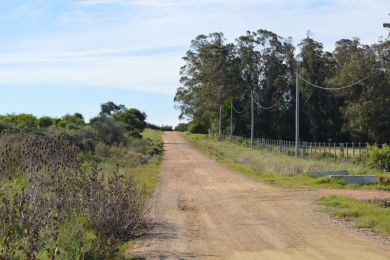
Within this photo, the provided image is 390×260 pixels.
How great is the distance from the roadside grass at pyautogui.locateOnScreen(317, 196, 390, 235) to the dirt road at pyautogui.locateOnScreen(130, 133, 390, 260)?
515 mm

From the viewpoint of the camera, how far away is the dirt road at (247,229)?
415 inches

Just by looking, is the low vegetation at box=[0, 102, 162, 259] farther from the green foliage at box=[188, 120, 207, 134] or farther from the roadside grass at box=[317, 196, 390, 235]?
the green foliage at box=[188, 120, 207, 134]

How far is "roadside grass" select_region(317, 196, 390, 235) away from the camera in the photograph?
1363 centimetres

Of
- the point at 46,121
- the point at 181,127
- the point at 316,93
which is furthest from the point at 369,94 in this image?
the point at 181,127

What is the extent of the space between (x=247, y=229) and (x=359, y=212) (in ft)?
12.6

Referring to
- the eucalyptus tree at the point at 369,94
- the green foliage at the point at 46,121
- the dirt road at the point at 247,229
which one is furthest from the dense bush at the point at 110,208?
the eucalyptus tree at the point at 369,94

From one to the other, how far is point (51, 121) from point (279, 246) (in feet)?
152

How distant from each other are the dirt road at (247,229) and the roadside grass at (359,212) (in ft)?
1.69

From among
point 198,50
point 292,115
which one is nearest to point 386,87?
point 292,115

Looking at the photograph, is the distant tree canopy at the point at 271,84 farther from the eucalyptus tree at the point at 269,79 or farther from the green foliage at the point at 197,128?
the green foliage at the point at 197,128

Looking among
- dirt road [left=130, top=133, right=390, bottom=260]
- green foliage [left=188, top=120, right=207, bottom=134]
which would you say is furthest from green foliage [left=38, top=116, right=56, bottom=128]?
green foliage [left=188, top=120, right=207, bottom=134]

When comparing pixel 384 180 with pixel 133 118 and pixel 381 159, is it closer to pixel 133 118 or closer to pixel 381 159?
pixel 381 159

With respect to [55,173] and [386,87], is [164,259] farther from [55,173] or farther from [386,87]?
[386,87]

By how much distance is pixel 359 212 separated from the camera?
50.3 feet
